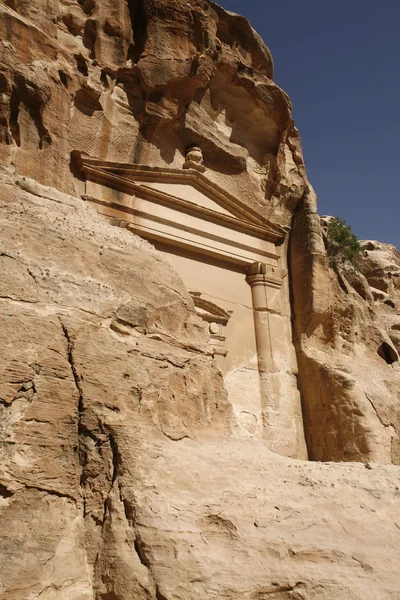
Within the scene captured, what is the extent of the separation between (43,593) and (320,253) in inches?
378

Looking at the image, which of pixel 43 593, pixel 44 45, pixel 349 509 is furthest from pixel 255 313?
pixel 43 593

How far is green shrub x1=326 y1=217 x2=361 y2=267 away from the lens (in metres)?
13.2

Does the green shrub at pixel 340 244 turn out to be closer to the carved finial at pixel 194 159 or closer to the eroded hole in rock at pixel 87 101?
the carved finial at pixel 194 159

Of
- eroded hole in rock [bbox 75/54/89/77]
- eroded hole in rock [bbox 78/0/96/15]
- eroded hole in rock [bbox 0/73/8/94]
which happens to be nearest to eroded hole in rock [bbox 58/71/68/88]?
eroded hole in rock [bbox 75/54/89/77]

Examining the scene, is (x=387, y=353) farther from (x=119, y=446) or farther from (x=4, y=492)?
(x=4, y=492)

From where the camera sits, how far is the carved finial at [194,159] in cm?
1139

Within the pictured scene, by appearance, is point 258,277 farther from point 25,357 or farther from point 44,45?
point 25,357

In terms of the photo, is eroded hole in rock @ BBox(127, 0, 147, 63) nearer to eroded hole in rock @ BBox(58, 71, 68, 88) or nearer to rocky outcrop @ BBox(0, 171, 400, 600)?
eroded hole in rock @ BBox(58, 71, 68, 88)

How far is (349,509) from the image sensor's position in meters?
4.18

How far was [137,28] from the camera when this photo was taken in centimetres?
1122

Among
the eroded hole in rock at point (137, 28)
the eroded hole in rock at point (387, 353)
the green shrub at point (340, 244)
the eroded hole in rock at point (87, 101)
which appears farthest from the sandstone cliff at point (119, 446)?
the eroded hole in rock at point (387, 353)

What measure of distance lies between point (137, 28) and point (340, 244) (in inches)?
253

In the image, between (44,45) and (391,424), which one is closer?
(44,45)

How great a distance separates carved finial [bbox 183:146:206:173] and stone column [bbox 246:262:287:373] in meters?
2.22
